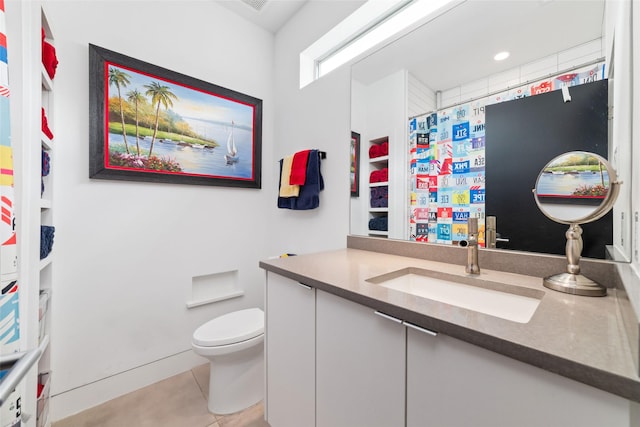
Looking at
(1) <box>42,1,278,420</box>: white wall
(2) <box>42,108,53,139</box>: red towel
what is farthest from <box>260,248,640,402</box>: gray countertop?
(2) <box>42,108,53,139</box>: red towel

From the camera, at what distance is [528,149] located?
0.99 meters

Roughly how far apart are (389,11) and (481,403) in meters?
1.98

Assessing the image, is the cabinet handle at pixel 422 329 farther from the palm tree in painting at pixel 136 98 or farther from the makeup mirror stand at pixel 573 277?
the palm tree in painting at pixel 136 98

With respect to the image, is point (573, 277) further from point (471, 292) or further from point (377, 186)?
point (377, 186)

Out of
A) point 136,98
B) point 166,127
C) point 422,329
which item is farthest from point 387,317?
point 136,98

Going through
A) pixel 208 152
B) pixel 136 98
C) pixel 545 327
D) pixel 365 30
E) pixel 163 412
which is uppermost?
pixel 365 30

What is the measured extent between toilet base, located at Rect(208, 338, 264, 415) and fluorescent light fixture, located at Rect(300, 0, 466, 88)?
77.3 inches

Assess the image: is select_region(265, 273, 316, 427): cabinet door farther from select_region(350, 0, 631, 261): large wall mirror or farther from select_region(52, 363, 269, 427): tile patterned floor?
select_region(350, 0, 631, 261): large wall mirror

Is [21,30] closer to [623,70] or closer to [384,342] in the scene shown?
[384,342]

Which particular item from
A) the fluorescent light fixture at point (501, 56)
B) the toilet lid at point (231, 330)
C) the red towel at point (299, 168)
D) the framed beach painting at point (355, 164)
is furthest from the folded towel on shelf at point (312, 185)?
the fluorescent light fixture at point (501, 56)

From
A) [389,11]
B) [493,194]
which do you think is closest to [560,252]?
[493,194]

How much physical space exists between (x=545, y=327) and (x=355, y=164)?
4.10 ft

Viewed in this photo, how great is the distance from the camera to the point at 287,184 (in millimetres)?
1940

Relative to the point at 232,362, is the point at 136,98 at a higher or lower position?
higher
